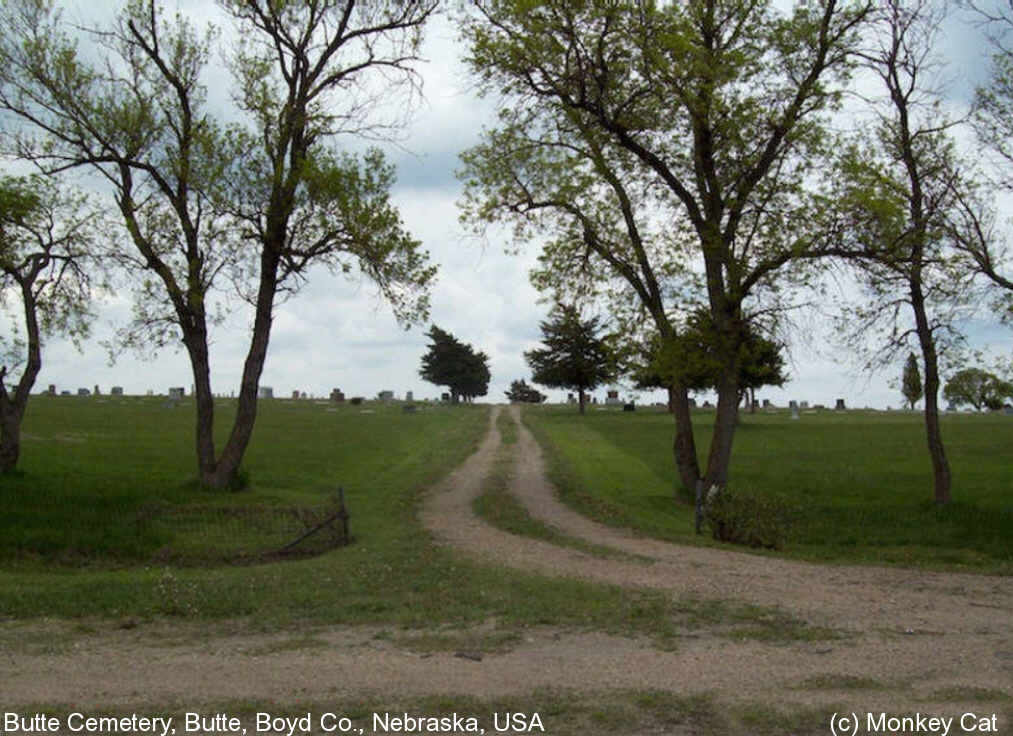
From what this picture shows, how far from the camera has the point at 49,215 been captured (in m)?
22.5

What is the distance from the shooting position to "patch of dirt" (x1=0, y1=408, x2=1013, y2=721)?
7.43m

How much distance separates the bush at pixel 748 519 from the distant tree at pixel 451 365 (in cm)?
8630

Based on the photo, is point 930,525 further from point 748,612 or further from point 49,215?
point 49,215

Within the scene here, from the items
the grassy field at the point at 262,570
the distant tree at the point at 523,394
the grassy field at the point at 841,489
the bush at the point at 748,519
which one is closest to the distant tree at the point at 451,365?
the distant tree at the point at 523,394

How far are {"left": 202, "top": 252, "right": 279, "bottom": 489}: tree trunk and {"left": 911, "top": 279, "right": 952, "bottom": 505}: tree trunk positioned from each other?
15403 millimetres

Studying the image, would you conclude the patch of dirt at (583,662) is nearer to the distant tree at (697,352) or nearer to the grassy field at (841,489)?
the grassy field at (841,489)

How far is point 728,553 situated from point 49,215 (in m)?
17.5

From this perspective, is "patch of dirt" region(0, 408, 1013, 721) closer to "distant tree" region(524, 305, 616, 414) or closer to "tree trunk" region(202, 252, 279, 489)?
"tree trunk" region(202, 252, 279, 489)

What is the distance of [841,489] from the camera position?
26.7 meters

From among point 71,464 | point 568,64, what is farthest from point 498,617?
→ point 71,464

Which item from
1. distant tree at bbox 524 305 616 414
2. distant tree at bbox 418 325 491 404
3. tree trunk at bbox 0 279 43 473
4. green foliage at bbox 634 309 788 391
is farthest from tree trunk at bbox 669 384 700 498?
distant tree at bbox 418 325 491 404

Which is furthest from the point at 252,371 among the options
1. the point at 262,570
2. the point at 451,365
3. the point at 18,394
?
the point at 451,365

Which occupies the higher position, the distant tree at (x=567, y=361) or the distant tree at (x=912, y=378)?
the distant tree at (x=567, y=361)

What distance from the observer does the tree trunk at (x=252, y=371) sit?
23.9 metres
